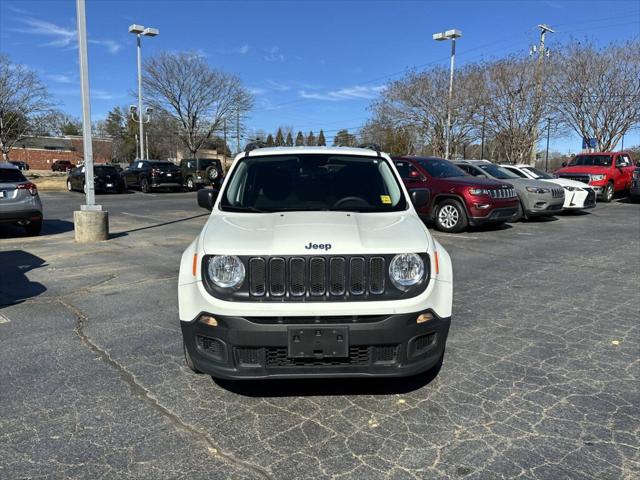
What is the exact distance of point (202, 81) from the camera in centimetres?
3600

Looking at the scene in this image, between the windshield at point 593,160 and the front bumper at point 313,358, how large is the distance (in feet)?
66.1

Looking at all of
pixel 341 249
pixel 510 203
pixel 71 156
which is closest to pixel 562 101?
pixel 510 203

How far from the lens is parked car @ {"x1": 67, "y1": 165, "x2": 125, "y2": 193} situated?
80.0ft

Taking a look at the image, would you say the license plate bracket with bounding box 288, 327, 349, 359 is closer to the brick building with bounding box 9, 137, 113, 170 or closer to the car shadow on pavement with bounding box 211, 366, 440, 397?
the car shadow on pavement with bounding box 211, 366, 440, 397

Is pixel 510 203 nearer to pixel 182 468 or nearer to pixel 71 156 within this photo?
pixel 182 468

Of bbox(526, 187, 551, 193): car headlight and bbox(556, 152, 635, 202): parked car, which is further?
bbox(556, 152, 635, 202): parked car

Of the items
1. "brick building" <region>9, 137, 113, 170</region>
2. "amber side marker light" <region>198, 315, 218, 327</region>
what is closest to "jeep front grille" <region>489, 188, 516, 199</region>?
"amber side marker light" <region>198, 315, 218, 327</region>

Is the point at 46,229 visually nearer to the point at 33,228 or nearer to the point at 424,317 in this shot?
the point at 33,228

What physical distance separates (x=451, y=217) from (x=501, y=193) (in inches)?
48.8

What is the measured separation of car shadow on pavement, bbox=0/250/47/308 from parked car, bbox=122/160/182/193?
17.3 meters

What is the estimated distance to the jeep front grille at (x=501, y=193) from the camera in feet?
36.6

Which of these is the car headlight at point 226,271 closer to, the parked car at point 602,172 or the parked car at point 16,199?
the parked car at point 16,199

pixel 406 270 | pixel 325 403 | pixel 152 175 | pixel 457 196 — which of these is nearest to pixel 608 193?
pixel 457 196

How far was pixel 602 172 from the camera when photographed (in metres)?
19.2
